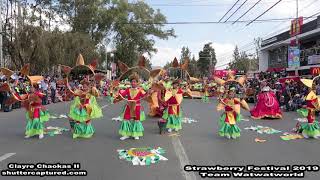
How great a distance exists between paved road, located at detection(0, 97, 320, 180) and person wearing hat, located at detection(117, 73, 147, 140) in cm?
32

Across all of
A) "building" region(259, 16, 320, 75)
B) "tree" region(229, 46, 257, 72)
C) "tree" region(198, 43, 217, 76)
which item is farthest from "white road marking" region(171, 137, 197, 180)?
"tree" region(198, 43, 217, 76)

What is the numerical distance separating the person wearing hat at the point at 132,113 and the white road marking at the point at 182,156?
40.8 inches

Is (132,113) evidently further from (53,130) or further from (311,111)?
(311,111)

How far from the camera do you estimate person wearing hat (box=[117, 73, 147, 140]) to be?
41.0 feet

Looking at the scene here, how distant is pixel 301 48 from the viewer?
48.8 metres

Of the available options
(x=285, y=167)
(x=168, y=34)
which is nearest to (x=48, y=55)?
(x=285, y=167)

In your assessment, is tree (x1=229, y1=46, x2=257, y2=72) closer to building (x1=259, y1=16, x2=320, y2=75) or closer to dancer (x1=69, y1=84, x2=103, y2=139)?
building (x1=259, y1=16, x2=320, y2=75)

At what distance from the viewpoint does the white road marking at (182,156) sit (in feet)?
26.4

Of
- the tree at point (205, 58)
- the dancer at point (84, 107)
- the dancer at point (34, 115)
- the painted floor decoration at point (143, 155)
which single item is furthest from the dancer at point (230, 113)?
the tree at point (205, 58)

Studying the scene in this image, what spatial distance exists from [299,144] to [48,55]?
26591 millimetres

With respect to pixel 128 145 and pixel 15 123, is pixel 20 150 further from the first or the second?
pixel 15 123

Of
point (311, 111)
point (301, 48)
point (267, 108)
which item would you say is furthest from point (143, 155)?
point (301, 48)

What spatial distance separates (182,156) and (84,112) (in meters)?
3.98

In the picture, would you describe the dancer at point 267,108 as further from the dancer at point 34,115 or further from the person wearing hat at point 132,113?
the dancer at point 34,115
